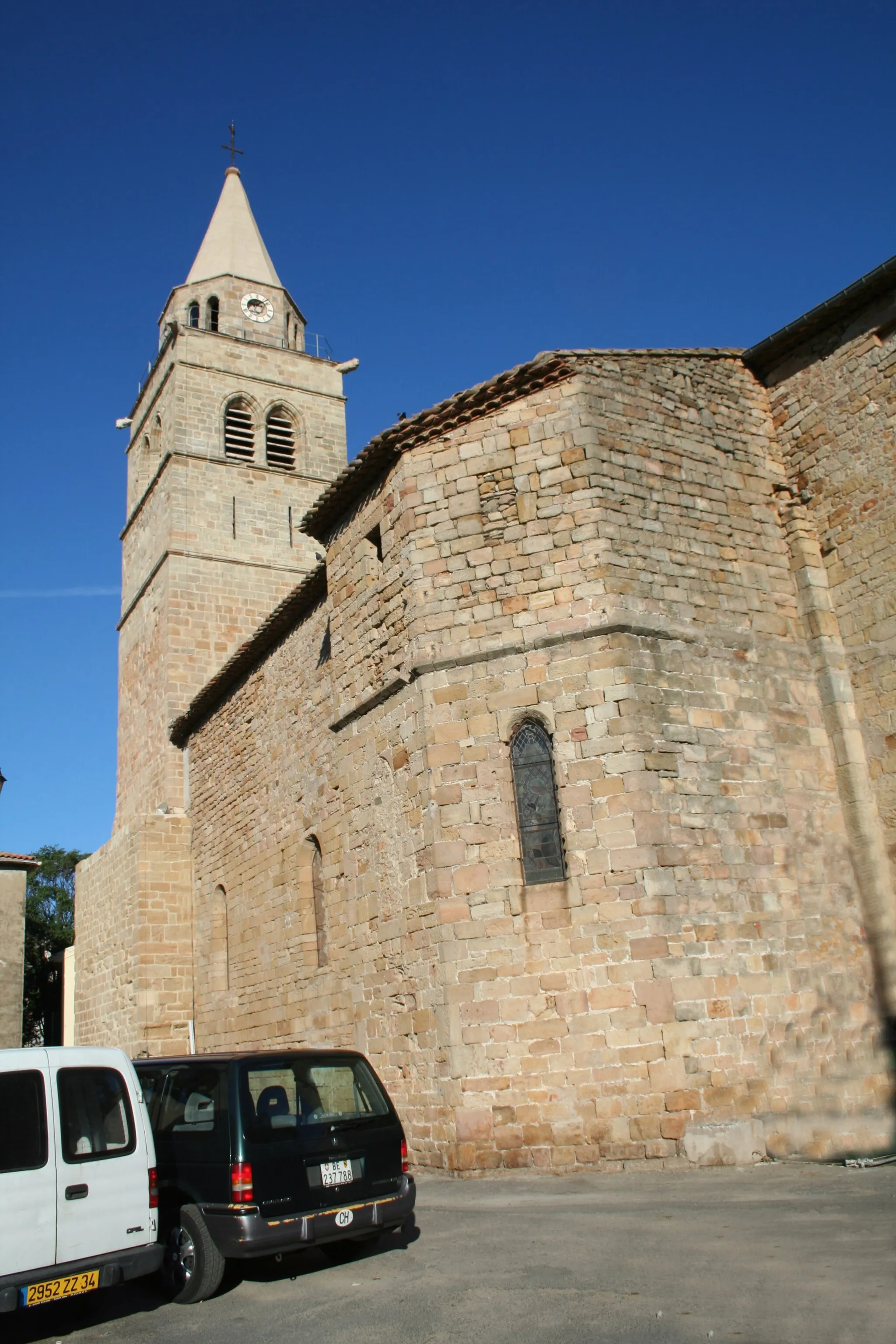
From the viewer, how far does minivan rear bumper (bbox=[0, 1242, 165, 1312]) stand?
4.47 metres

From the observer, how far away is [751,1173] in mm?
7410

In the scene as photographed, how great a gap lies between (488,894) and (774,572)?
444 centimetres

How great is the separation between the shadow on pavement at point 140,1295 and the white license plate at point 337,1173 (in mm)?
639

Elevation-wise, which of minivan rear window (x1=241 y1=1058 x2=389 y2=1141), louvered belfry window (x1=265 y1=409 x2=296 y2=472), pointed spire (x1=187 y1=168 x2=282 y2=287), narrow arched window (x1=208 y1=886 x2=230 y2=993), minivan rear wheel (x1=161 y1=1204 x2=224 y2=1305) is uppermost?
pointed spire (x1=187 y1=168 x2=282 y2=287)

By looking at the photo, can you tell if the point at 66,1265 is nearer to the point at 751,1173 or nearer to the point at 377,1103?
the point at 377,1103

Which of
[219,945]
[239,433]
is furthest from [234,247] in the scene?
[219,945]

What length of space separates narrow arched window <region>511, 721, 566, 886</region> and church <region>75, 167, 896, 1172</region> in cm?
3

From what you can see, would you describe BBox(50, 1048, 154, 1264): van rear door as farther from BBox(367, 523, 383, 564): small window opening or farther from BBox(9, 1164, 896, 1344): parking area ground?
BBox(367, 523, 383, 564): small window opening

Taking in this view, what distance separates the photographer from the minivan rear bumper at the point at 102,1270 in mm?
4469

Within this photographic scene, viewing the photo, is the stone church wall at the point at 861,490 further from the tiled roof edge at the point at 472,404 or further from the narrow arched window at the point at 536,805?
the narrow arched window at the point at 536,805

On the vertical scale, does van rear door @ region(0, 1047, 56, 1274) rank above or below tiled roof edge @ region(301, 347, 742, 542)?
below

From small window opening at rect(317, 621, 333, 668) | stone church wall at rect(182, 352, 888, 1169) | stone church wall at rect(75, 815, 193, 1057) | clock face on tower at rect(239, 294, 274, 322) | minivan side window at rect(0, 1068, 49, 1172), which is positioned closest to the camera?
minivan side window at rect(0, 1068, 49, 1172)

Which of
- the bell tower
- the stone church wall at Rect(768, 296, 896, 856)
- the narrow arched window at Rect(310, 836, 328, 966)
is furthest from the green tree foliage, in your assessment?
the stone church wall at Rect(768, 296, 896, 856)

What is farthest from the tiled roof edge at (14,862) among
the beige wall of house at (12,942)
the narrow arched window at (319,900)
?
the narrow arched window at (319,900)
